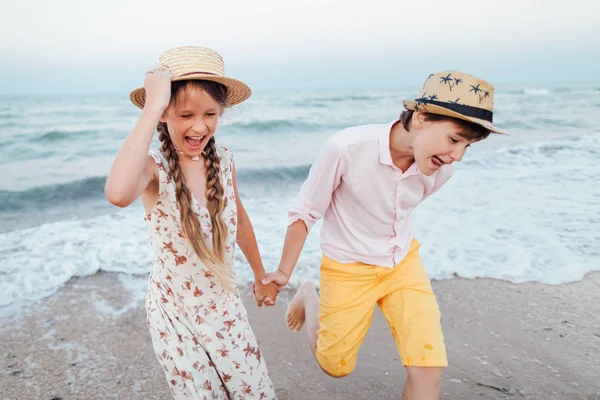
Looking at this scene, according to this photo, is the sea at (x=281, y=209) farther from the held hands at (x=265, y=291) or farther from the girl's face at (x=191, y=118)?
the held hands at (x=265, y=291)

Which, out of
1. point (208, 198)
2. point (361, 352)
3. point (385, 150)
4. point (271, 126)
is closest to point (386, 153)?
point (385, 150)

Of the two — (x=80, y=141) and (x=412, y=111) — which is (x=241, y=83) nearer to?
(x=412, y=111)

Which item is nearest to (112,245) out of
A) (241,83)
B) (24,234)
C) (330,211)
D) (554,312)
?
(24,234)

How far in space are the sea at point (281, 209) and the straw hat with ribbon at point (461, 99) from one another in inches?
20.1

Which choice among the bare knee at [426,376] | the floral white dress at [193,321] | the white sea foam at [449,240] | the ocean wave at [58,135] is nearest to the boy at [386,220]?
the bare knee at [426,376]

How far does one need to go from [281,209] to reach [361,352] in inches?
156

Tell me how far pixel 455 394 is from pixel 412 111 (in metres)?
1.62

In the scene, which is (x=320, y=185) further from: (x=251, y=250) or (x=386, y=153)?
(x=251, y=250)

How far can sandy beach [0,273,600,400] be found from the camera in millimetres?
3078

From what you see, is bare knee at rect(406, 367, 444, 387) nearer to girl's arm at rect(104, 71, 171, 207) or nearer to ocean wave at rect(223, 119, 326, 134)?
girl's arm at rect(104, 71, 171, 207)

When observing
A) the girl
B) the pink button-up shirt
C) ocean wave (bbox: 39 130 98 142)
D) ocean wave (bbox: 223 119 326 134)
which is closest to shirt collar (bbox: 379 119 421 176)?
the pink button-up shirt

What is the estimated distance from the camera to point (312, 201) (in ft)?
9.23

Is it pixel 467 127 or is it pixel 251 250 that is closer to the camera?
pixel 467 127

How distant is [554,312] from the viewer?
4.04 metres
